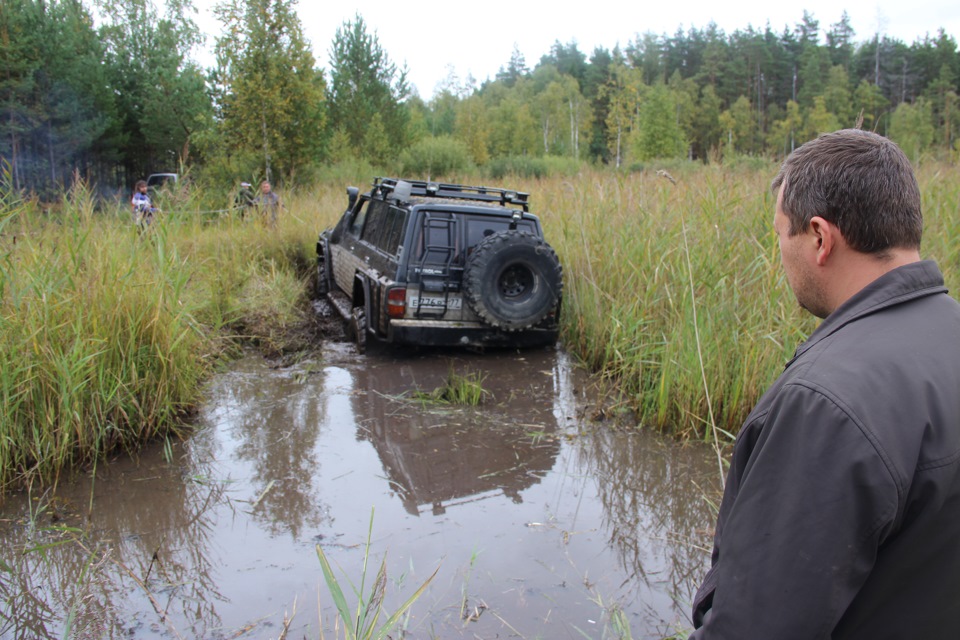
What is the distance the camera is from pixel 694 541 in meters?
4.38

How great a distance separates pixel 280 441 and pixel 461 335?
8.63 feet

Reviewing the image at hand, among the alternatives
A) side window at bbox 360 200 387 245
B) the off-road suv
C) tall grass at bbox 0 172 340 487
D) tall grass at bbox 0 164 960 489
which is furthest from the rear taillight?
tall grass at bbox 0 172 340 487

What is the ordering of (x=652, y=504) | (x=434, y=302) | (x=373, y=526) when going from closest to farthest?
(x=373, y=526) < (x=652, y=504) < (x=434, y=302)

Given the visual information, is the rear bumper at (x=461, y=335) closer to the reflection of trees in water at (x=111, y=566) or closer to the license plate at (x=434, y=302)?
the license plate at (x=434, y=302)

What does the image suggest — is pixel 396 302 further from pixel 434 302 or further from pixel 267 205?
pixel 267 205

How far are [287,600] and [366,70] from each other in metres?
33.0

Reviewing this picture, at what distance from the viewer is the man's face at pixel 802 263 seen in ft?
4.75

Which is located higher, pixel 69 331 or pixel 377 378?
pixel 69 331

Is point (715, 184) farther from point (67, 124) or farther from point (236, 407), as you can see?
point (67, 124)

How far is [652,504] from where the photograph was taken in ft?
16.1

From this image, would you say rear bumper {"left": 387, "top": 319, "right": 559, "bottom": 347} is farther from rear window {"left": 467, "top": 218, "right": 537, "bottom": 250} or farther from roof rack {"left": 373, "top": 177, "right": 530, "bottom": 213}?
roof rack {"left": 373, "top": 177, "right": 530, "bottom": 213}

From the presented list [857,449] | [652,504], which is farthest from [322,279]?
[857,449]

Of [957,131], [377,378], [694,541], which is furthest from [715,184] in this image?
[957,131]

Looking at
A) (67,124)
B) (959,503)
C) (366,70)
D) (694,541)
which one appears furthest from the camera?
(366,70)
